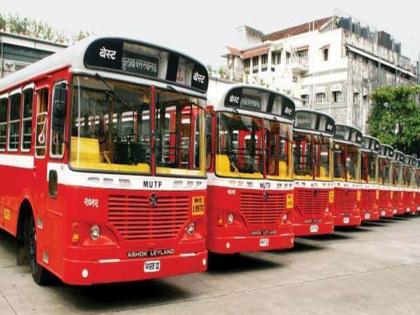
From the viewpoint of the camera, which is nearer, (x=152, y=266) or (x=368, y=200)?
(x=152, y=266)

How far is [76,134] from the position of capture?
599 cm

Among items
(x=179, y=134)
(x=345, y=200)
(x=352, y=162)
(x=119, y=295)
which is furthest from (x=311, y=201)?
(x=119, y=295)

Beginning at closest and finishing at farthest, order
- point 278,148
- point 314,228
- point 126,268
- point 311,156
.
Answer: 1. point 126,268
2. point 278,148
3. point 314,228
4. point 311,156

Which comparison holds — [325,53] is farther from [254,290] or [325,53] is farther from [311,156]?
[254,290]

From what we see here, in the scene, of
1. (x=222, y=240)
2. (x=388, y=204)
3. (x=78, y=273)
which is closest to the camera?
(x=78, y=273)

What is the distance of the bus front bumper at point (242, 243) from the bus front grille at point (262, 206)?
0.27m

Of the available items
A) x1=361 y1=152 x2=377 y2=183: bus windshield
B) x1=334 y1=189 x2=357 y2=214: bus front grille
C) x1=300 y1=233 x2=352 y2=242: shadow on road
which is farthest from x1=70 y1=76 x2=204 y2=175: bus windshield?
x1=361 y1=152 x2=377 y2=183: bus windshield

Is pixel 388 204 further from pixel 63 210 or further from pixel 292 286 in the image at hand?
pixel 63 210

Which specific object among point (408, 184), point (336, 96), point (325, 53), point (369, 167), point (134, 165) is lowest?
point (408, 184)

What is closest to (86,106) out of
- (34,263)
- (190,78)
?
(190,78)

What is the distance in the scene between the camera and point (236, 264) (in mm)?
9562

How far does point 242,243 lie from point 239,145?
162 centimetres

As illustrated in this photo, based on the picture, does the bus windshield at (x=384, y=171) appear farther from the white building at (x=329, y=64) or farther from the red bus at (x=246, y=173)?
the white building at (x=329, y=64)

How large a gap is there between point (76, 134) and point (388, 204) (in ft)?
51.2
